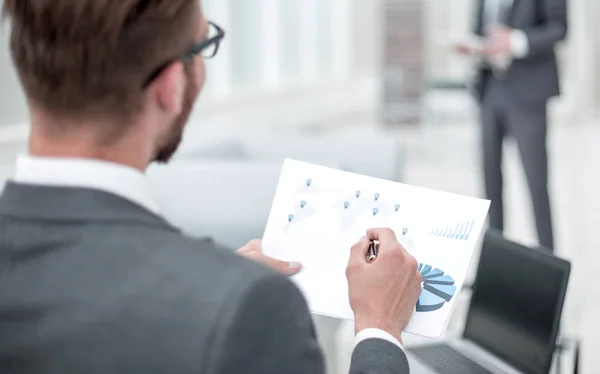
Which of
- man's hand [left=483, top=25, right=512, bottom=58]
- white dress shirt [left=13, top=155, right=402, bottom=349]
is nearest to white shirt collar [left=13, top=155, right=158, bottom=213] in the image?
white dress shirt [left=13, top=155, right=402, bottom=349]

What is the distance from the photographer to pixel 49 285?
0.97 metres

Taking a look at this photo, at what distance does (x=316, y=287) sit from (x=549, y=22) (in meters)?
3.09

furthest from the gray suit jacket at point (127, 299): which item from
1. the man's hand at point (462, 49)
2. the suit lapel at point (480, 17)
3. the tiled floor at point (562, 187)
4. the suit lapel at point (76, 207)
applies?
the suit lapel at point (480, 17)

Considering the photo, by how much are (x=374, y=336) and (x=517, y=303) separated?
1017mm

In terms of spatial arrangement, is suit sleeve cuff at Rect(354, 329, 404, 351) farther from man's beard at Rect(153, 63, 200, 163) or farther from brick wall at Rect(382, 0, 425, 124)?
brick wall at Rect(382, 0, 425, 124)

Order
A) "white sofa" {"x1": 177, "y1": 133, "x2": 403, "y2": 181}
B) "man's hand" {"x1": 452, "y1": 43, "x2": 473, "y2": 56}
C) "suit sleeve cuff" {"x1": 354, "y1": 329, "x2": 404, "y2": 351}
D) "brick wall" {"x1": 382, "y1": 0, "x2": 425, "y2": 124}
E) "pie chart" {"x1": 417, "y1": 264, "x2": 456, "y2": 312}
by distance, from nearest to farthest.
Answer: "suit sleeve cuff" {"x1": 354, "y1": 329, "x2": 404, "y2": 351}
"pie chart" {"x1": 417, "y1": 264, "x2": 456, "y2": 312}
"white sofa" {"x1": 177, "y1": 133, "x2": 403, "y2": 181}
"man's hand" {"x1": 452, "y1": 43, "x2": 473, "y2": 56}
"brick wall" {"x1": 382, "y1": 0, "x2": 425, "y2": 124}

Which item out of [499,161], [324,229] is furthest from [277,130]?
[324,229]

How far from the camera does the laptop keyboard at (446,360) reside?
6.91 ft

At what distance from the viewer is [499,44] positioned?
4148 mm

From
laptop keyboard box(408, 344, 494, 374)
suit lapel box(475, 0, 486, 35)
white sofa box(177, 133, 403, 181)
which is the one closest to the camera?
laptop keyboard box(408, 344, 494, 374)

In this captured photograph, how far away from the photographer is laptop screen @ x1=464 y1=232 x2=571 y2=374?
2.00 meters

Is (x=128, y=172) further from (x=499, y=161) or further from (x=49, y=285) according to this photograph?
(x=499, y=161)

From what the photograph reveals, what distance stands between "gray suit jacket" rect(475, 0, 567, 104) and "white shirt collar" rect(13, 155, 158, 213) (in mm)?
3430

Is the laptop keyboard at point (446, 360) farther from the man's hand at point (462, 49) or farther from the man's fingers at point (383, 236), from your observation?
the man's hand at point (462, 49)
